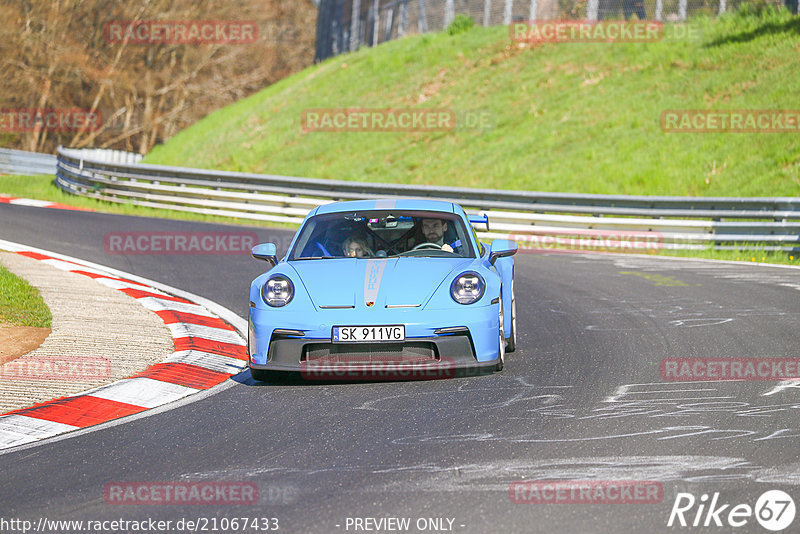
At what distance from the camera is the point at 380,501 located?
167 inches

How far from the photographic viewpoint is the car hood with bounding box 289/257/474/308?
6.73m

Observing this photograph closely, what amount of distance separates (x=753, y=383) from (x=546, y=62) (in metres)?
24.4

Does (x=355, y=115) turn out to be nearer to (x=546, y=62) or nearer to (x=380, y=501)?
(x=546, y=62)

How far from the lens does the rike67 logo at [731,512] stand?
13.0ft

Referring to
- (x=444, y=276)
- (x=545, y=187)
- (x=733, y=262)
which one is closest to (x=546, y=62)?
(x=545, y=187)

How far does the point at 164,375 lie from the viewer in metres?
7.09

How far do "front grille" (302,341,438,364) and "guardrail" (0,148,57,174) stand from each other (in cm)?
2809

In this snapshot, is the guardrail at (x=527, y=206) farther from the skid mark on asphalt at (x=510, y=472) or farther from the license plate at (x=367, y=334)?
the skid mark on asphalt at (x=510, y=472)

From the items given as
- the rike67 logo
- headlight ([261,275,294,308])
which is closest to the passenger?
headlight ([261,275,294,308])

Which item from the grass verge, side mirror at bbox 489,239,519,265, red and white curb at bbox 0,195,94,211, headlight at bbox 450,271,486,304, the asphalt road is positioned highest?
side mirror at bbox 489,239,519,265

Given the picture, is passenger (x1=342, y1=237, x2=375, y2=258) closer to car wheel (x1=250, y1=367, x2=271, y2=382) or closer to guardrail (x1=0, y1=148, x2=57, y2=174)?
car wheel (x1=250, y1=367, x2=271, y2=382)

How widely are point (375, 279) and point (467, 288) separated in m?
0.62

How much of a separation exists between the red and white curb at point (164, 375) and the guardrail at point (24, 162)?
22837mm

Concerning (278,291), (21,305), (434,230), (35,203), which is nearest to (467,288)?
(434,230)
